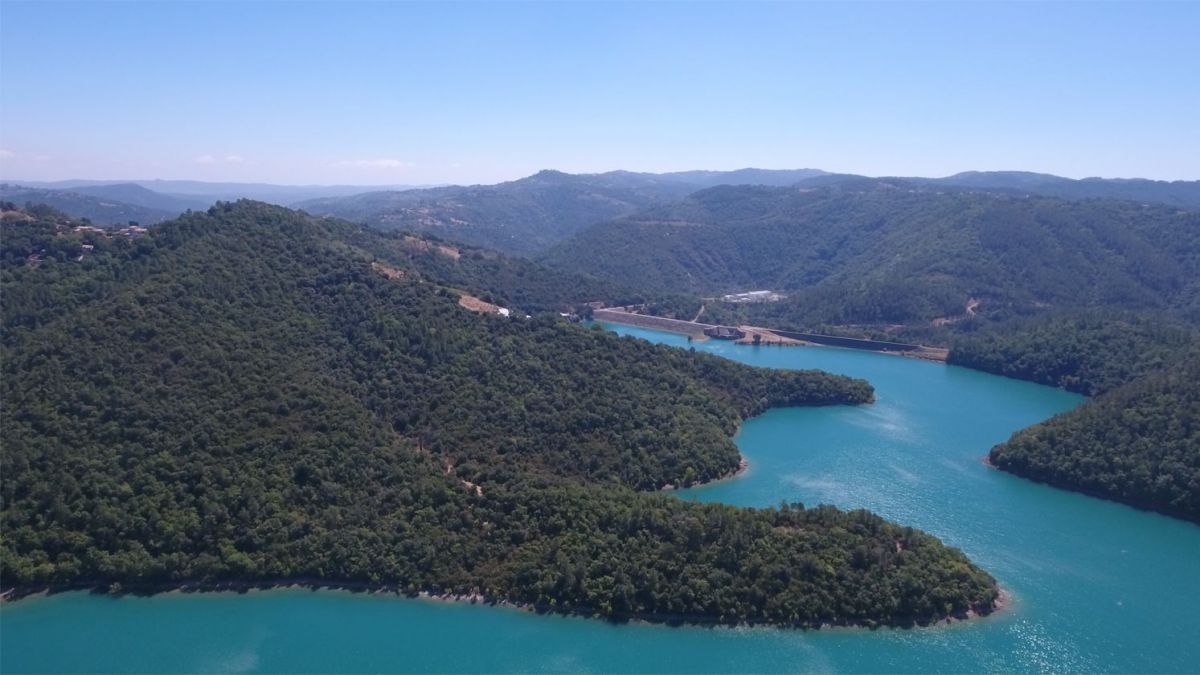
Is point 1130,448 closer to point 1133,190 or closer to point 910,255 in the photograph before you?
point 910,255

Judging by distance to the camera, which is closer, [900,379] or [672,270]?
[900,379]

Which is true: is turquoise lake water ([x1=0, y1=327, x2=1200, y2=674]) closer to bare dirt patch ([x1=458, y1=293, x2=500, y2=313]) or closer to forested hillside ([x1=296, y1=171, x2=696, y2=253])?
bare dirt patch ([x1=458, y1=293, x2=500, y2=313])

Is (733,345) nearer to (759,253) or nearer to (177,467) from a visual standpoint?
(759,253)

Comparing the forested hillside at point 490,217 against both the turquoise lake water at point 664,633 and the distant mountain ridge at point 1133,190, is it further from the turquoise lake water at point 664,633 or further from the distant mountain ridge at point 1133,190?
the turquoise lake water at point 664,633

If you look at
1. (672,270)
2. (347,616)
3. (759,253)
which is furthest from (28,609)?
(759,253)

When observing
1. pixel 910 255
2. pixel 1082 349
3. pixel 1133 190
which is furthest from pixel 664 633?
pixel 1133 190

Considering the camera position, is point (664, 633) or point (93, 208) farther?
point (93, 208)
